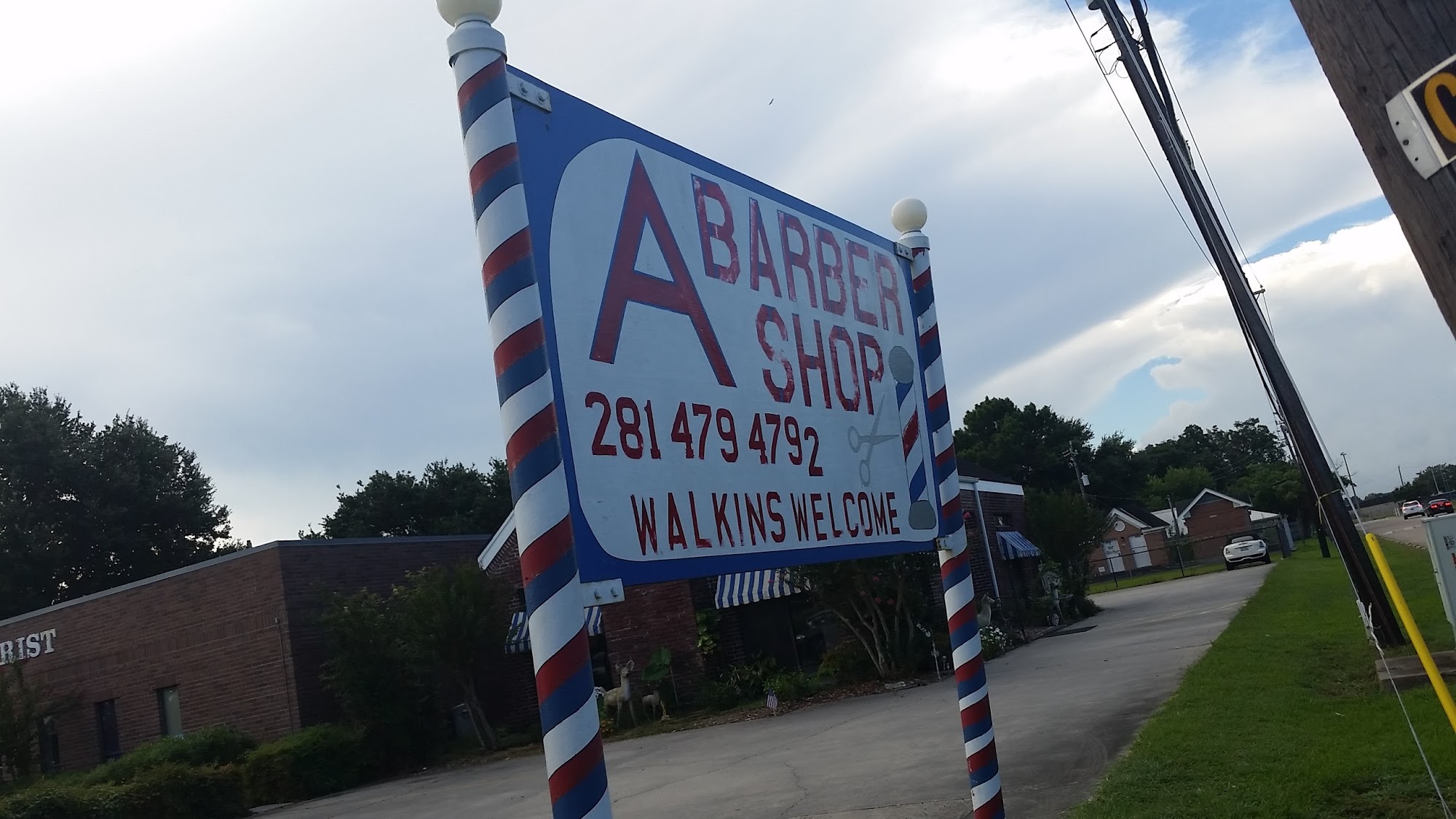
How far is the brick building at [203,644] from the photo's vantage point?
2264 centimetres

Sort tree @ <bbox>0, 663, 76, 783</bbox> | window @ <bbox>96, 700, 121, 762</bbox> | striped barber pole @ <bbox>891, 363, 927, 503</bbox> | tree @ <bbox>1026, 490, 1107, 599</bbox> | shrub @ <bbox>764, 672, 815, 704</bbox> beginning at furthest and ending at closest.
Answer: tree @ <bbox>1026, 490, 1107, 599</bbox>, window @ <bbox>96, 700, 121, 762</bbox>, tree @ <bbox>0, 663, 76, 783</bbox>, shrub @ <bbox>764, 672, 815, 704</bbox>, striped barber pole @ <bbox>891, 363, 927, 503</bbox>

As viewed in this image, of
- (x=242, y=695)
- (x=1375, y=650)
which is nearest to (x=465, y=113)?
(x=1375, y=650)

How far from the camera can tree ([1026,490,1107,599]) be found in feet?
103

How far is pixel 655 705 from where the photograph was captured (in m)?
21.7

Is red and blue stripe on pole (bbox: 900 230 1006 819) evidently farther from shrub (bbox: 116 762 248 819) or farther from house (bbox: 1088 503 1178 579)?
house (bbox: 1088 503 1178 579)

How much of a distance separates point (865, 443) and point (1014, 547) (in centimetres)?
2703

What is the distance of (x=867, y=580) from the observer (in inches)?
805

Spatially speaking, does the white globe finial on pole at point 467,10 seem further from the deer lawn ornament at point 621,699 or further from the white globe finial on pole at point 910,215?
the deer lawn ornament at point 621,699

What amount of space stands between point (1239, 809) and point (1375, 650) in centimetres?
732

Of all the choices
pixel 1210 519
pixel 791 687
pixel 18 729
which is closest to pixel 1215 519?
pixel 1210 519

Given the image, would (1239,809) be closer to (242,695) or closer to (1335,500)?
(1335,500)

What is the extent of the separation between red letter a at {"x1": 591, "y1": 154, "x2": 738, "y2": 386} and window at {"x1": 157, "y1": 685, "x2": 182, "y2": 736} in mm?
25346

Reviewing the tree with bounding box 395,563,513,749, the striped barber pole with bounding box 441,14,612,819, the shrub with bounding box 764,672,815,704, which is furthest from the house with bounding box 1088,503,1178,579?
the striped barber pole with bounding box 441,14,612,819

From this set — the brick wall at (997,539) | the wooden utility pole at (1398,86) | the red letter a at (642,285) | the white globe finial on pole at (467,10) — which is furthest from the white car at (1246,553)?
the white globe finial on pole at (467,10)
